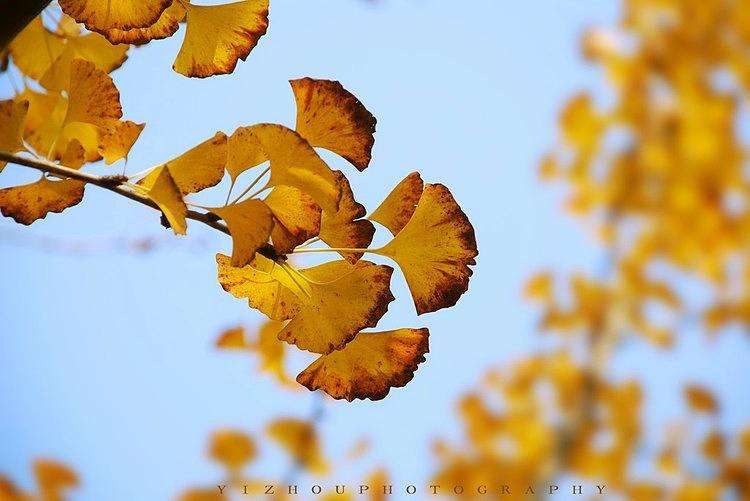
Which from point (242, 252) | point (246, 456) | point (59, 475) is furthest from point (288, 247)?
point (246, 456)

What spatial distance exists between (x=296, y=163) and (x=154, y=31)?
78mm

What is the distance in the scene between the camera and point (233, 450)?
1290mm

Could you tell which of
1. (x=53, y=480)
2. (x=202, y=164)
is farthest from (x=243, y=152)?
(x=53, y=480)

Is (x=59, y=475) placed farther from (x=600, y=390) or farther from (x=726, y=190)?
(x=726, y=190)

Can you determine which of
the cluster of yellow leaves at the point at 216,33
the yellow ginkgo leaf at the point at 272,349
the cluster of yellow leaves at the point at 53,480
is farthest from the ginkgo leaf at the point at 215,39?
the cluster of yellow leaves at the point at 53,480

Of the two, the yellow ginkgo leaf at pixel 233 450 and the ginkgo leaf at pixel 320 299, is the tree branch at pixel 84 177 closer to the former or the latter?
the ginkgo leaf at pixel 320 299

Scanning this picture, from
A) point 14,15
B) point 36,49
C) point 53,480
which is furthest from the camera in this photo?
point 53,480

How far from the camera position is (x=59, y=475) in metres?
1.08

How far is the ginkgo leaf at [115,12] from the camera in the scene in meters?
0.18

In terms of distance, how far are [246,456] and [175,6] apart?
1.19 m

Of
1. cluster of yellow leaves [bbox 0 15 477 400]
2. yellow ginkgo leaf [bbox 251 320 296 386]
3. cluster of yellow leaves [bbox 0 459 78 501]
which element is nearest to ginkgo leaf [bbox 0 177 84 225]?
cluster of yellow leaves [bbox 0 15 477 400]

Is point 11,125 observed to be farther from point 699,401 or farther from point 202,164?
point 699,401

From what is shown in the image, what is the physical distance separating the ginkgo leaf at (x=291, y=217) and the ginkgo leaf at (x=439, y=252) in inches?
1.5

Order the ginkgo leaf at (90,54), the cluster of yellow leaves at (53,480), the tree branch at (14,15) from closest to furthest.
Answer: the tree branch at (14,15) → the ginkgo leaf at (90,54) → the cluster of yellow leaves at (53,480)
